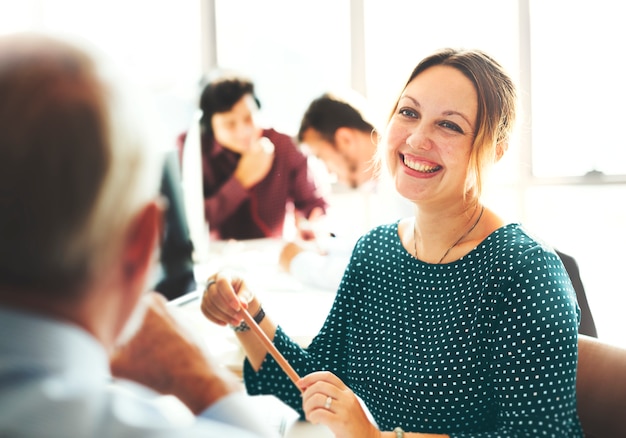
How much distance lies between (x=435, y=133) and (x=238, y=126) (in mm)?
1451

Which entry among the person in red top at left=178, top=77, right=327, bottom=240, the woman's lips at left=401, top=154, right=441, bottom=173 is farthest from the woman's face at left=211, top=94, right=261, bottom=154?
the woman's lips at left=401, top=154, right=441, bottom=173

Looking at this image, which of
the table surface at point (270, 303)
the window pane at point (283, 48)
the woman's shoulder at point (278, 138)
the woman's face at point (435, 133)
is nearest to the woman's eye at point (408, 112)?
the woman's face at point (435, 133)

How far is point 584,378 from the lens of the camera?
2.71 ft

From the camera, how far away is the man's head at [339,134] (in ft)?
5.96

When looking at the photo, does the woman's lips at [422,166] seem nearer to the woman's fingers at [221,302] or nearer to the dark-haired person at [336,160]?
the woman's fingers at [221,302]

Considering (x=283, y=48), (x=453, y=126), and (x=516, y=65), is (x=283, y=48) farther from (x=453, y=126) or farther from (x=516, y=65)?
(x=453, y=126)

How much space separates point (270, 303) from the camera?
1344mm

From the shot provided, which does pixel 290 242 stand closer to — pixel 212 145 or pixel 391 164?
pixel 212 145

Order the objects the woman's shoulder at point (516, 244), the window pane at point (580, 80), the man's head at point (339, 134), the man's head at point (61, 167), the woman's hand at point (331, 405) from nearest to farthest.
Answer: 1. the man's head at point (61, 167)
2. the woman's hand at point (331, 405)
3. the woman's shoulder at point (516, 244)
4. the man's head at point (339, 134)
5. the window pane at point (580, 80)

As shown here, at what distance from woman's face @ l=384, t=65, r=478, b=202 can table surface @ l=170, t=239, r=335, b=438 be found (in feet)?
0.86

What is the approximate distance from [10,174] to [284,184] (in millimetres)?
1947

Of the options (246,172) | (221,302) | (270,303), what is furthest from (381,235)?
(246,172)

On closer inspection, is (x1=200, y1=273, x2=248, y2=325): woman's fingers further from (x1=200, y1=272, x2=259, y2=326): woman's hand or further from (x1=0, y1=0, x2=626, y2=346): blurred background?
(x1=0, y1=0, x2=626, y2=346): blurred background

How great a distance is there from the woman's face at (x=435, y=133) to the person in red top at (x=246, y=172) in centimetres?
118
